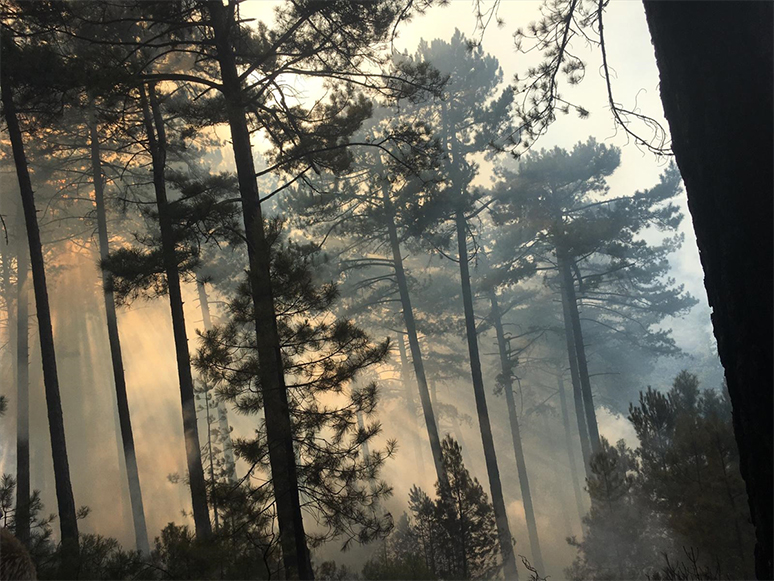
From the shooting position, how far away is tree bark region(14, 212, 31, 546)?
6804mm

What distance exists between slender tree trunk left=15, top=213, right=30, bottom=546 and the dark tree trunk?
7.97 meters

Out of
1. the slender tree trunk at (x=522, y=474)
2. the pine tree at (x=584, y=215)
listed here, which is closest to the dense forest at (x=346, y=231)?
the pine tree at (x=584, y=215)

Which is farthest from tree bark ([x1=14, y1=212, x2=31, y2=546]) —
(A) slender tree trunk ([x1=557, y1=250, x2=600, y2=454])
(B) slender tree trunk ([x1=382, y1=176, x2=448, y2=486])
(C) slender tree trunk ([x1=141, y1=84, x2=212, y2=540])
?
(A) slender tree trunk ([x1=557, y1=250, x2=600, y2=454])

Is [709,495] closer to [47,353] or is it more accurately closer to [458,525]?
[458,525]

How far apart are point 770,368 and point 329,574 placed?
6.57 m

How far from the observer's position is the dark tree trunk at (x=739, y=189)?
85.0 inches

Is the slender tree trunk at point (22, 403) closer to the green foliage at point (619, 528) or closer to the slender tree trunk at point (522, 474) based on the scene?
the green foliage at point (619, 528)

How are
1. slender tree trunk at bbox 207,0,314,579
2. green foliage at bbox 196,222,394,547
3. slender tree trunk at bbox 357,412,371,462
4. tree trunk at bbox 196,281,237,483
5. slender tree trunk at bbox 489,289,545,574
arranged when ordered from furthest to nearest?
slender tree trunk at bbox 489,289,545,574
tree trunk at bbox 196,281,237,483
slender tree trunk at bbox 357,412,371,462
green foliage at bbox 196,222,394,547
slender tree trunk at bbox 207,0,314,579

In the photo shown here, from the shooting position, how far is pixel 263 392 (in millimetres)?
5391

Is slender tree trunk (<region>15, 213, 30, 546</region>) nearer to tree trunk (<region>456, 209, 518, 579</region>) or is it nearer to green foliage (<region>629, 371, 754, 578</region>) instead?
green foliage (<region>629, 371, 754, 578</region>)

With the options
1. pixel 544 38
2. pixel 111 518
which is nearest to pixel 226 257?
pixel 111 518

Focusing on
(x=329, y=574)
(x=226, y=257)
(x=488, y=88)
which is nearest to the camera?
(x=329, y=574)

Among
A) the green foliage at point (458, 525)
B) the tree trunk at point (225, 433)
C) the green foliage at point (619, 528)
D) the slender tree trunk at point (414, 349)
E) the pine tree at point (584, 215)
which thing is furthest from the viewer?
the pine tree at point (584, 215)

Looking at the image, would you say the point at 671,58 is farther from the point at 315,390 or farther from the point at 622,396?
the point at 622,396
